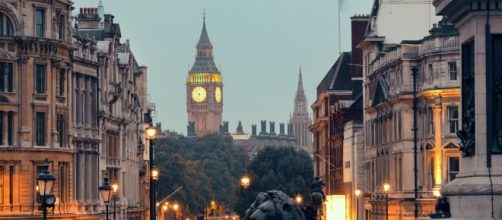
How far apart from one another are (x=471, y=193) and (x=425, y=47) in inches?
2806

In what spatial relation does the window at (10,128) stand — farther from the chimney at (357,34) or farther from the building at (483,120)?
the building at (483,120)

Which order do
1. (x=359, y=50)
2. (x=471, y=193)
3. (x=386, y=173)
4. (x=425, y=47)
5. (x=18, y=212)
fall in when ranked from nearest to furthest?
1. (x=471, y=193)
2. (x=18, y=212)
3. (x=425, y=47)
4. (x=386, y=173)
5. (x=359, y=50)

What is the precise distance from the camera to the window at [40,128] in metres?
109

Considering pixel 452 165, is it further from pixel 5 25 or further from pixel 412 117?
pixel 5 25

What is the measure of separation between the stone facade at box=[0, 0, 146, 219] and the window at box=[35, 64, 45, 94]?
0.17 ft

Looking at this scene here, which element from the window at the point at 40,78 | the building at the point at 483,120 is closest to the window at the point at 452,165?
the window at the point at 40,78

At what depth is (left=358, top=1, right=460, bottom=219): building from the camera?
385 feet

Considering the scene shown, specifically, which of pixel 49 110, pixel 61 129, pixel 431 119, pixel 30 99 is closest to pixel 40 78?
pixel 30 99

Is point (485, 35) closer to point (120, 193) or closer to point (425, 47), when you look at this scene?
point (425, 47)

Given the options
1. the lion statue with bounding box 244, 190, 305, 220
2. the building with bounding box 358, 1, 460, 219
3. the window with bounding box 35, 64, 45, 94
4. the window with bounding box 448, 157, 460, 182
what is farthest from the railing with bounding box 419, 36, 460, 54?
the lion statue with bounding box 244, 190, 305, 220

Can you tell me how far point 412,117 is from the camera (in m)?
123

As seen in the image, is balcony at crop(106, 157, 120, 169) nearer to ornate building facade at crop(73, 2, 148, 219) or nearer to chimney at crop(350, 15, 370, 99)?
ornate building facade at crop(73, 2, 148, 219)

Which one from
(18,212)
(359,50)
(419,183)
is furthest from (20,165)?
→ (359,50)

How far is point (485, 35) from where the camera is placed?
48688 millimetres
